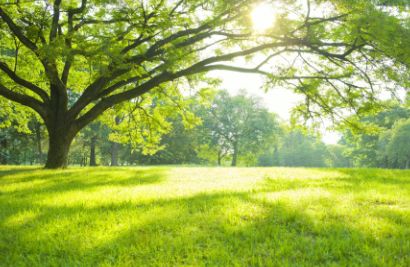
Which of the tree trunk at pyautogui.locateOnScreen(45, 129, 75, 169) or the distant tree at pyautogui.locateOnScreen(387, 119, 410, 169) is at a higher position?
the distant tree at pyautogui.locateOnScreen(387, 119, 410, 169)

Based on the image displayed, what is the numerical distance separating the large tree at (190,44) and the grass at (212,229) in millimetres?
4322

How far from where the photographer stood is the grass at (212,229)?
11.5 feet

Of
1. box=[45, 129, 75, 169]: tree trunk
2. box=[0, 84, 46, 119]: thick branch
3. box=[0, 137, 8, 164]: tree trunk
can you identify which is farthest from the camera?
box=[0, 137, 8, 164]: tree trunk

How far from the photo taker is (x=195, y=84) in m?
15.5

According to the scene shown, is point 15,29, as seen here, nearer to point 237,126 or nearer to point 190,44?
point 190,44

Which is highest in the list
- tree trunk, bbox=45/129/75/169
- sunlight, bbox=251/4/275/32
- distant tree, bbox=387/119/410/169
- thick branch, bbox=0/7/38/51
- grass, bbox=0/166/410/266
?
thick branch, bbox=0/7/38/51

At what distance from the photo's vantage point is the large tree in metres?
8.66

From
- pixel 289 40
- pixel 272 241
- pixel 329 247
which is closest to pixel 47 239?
pixel 272 241

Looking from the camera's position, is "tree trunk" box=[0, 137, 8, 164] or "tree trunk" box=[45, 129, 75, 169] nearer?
"tree trunk" box=[45, 129, 75, 169]

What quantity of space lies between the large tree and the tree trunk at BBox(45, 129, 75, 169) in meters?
0.04

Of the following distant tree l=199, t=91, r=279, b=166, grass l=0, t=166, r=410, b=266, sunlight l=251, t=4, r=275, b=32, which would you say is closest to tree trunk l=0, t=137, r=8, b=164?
distant tree l=199, t=91, r=279, b=166

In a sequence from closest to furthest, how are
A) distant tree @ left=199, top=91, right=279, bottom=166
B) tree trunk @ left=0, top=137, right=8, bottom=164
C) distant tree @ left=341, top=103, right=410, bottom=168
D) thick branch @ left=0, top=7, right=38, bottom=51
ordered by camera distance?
thick branch @ left=0, top=7, right=38, bottom=51 → tree trunk @ left=0, top=137, right=8, bottom=164 → distant tree @ left=341, top=103, right=410, bottom=168 → distant tree @ left=199, top=91, right=279, bottom=166

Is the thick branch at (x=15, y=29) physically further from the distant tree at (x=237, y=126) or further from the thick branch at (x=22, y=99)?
the distant tree at (x=237, y=126)

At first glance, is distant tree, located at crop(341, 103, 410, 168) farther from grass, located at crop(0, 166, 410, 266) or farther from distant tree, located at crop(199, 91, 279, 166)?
grass, located at crop(0, 166, 410, 266)
